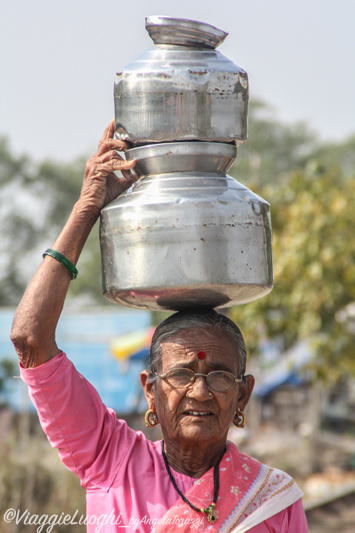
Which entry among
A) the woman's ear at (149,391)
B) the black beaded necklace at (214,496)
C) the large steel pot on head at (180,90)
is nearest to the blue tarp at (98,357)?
the woman's ear at (149,391)

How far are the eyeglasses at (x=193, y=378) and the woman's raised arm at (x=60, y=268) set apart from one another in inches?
15.0

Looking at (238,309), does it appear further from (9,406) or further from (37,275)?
(37,275)

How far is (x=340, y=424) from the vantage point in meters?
17.4

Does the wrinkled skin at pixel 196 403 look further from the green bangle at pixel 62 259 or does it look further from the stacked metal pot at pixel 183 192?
the green bangle at pixel 62 259

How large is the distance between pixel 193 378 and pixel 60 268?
1.80 ft

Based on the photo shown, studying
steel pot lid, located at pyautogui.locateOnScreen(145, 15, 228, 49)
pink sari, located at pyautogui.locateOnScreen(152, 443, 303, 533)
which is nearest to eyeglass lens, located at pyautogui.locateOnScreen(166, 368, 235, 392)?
pink sari, located at pyautogui.locateOnScreen(152, 443, 303, 533)

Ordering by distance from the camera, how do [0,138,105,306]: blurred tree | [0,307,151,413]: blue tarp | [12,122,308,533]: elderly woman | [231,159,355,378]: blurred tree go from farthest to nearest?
[0,138,105,306]: blurred tree, [0,307,151,413]: blue tarp, [231,159,355,378]: blurred tree, [12,122,308,533]: elderly woman

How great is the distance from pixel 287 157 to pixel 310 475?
30.6 meters

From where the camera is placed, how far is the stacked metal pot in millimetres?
2133

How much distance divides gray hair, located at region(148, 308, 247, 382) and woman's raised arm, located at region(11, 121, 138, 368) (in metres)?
0.36

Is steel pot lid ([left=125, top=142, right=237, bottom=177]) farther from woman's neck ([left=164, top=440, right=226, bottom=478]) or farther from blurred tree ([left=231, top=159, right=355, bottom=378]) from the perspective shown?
blurred tree ([left=231, top=159, right=355, bottom=378])

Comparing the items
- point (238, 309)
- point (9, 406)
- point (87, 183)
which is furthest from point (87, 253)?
point (87, 183)

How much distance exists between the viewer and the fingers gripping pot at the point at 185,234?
6.98 feet

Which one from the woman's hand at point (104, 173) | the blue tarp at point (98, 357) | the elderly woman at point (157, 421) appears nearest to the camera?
the elderly woman at point (157, 421)
